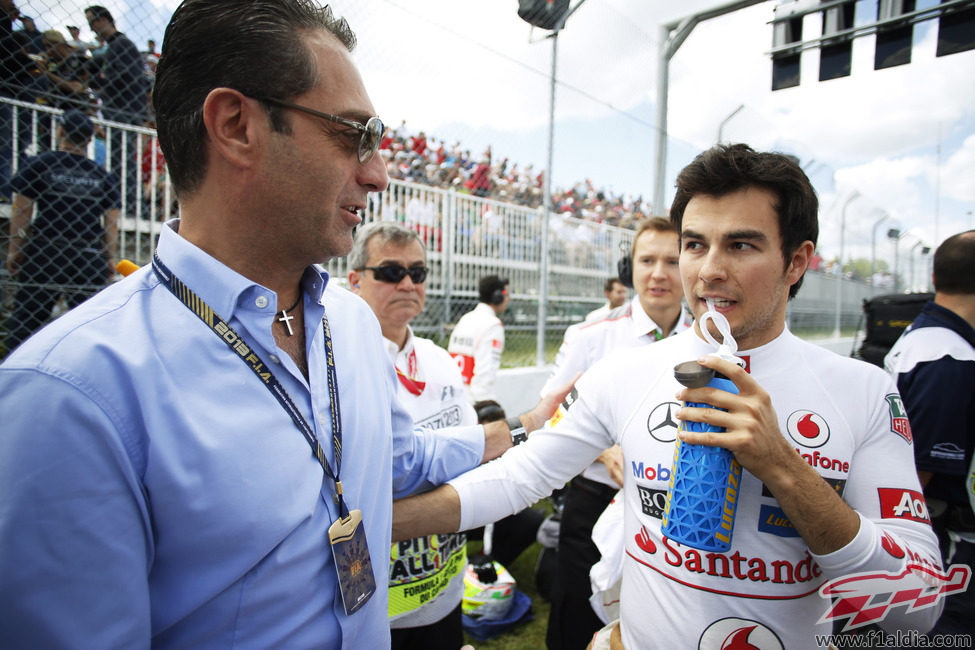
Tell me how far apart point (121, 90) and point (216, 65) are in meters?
4.56

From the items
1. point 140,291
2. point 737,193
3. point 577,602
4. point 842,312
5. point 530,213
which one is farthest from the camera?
point 842,312

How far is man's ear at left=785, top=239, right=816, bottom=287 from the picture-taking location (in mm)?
1523

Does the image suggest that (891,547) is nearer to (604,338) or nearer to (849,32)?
(604,338)

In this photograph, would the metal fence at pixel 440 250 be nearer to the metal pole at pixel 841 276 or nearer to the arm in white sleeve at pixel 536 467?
the arm in white sleeve at pixel 536 467

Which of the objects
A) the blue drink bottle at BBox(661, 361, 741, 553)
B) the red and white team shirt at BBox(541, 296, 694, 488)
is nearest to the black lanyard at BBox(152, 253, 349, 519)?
the blue drink bottle at BBox(661, 361, 741, 553)

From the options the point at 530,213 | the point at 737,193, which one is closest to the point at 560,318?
the point at 530,213

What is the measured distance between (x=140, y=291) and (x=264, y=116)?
0.43 meters

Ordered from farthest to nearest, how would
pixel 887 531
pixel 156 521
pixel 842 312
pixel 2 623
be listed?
pixel 842 312 < pixel 887 531 < pixel 156 521 < pixel 2 623

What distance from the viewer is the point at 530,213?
27.0 ft

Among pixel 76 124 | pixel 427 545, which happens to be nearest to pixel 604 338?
pixel 427 545

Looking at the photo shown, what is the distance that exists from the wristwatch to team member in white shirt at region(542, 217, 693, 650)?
56 centimetres

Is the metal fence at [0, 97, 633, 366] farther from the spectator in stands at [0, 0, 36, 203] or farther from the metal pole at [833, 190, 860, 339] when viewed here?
the metal pole at [833, 190, 860, 339]

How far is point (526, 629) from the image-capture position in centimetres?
327

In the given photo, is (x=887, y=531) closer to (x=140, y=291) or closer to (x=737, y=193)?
(x=737, y=193)
